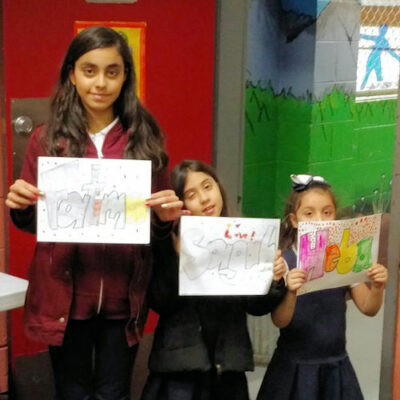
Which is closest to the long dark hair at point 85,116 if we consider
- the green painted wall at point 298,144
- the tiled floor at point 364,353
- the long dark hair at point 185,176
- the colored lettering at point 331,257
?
the long dark hair at point 185,176

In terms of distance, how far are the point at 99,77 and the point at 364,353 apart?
201cm

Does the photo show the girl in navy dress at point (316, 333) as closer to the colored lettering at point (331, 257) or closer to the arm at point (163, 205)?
the colored lettering at point (331, 257)

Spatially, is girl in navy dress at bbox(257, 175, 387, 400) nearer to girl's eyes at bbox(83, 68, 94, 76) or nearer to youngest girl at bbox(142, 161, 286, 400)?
youngest girl at bbox(142, 161, 286, 400)

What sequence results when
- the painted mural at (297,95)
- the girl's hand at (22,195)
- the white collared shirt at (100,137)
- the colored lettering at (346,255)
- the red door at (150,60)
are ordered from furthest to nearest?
the painted mural at (297,95), the red door at (150,60), the colored lettering at (346,255), the white collared shirt at (100,137), the girl's hand at (22,195)

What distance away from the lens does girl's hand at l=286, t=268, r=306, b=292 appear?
2018 millimetres

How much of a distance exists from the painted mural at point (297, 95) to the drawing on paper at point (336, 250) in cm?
149

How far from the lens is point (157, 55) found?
116 inches

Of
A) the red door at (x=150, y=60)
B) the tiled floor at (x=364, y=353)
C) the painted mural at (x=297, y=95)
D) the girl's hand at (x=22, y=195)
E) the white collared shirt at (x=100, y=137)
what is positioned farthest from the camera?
the painted mural at (x=297, y=95)

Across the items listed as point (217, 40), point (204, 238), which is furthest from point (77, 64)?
point (217, 40)

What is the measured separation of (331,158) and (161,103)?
1.18m

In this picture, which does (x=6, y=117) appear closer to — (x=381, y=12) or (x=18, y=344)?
(x=18, y=344)

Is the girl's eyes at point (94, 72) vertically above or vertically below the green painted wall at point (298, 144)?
above

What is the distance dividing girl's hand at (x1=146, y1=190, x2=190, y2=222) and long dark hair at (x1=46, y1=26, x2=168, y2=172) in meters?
0.09

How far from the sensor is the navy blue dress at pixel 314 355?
7.08 feet
